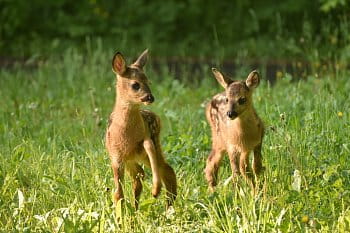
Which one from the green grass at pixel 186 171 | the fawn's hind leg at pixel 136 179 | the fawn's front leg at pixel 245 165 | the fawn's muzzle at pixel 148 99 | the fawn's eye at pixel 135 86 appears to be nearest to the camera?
the green grass at pixel 186 171

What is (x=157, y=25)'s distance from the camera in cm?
1728

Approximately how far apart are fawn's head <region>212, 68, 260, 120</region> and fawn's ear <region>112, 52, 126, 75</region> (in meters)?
0.83

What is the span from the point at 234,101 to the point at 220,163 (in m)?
0.78

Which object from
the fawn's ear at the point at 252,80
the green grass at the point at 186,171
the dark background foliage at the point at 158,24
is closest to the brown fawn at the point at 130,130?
the green grass at the point at 186,171

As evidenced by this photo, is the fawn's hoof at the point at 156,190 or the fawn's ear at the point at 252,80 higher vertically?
the fawn's ear at the point at 252,80

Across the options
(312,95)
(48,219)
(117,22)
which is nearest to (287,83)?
(312,95)

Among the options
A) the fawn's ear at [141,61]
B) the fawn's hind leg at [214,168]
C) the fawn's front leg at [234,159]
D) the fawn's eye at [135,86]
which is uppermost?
the fawn's ear at [141,61]

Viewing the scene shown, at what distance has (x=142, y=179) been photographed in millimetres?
7086

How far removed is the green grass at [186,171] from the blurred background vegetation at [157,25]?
5.52m

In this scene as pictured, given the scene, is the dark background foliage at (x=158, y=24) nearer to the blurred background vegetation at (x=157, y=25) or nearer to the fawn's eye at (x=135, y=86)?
the blurred background vegetation at (x=157, y=25)

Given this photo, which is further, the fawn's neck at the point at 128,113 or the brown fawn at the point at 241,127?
the brown fawn at the point at 241,127

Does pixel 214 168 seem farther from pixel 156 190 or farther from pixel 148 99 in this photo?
pixel 148 99

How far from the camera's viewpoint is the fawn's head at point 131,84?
6.60m

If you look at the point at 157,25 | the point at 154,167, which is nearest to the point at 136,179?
the point at 154,167
